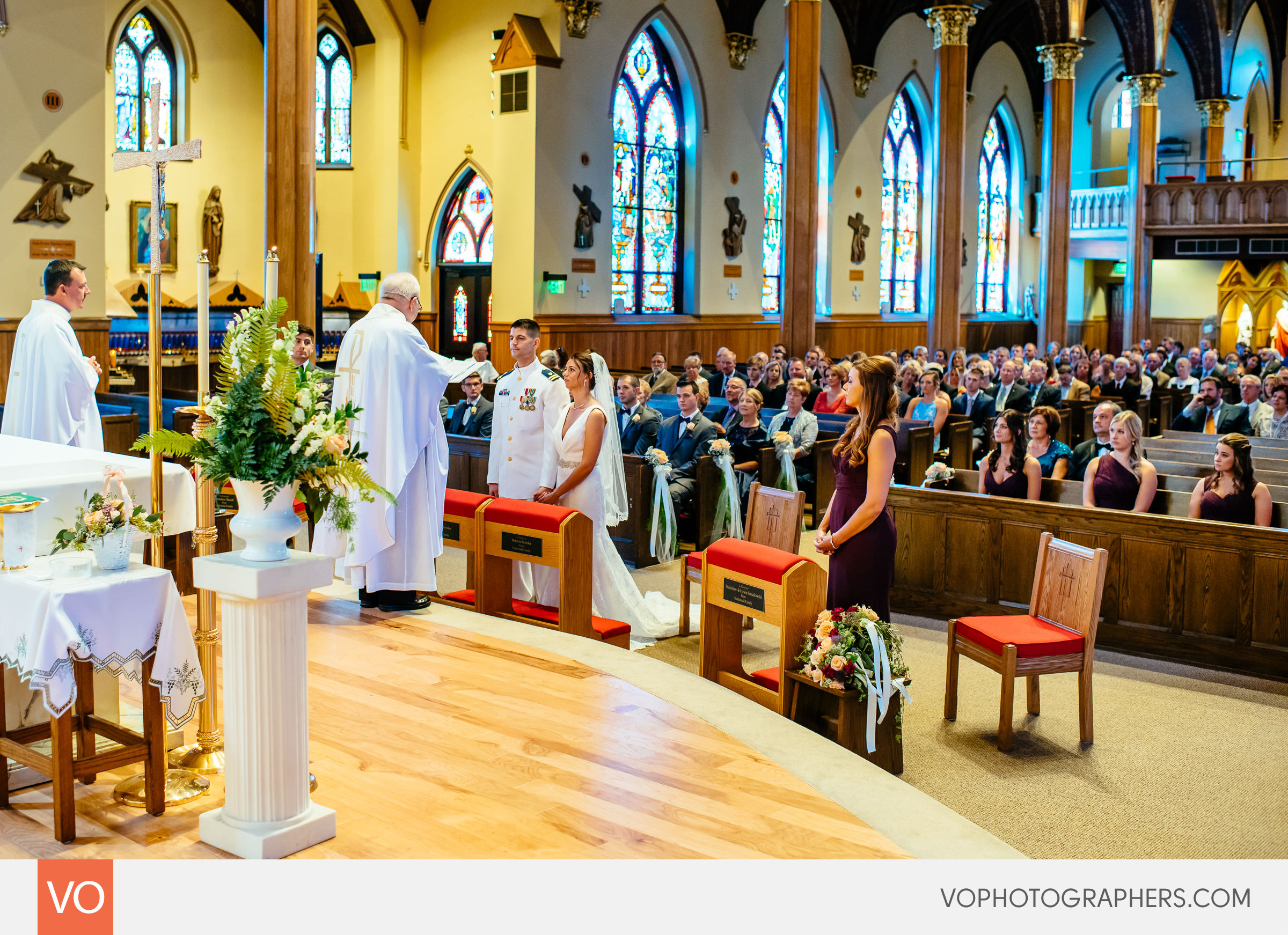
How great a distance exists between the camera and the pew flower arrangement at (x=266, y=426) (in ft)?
10.3

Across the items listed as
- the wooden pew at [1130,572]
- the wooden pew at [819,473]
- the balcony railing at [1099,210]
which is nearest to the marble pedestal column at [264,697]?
the wooden pew at [1130,572]

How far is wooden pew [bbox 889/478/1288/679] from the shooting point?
6328 millimetres

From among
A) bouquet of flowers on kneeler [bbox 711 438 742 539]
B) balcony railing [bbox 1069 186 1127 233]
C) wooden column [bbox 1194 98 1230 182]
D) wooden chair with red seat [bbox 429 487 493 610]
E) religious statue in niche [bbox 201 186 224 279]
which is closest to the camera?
wooden chair with red seat [bbox 429 487 493 610]

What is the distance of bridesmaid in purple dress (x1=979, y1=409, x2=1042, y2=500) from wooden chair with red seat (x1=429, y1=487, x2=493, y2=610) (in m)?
3.25

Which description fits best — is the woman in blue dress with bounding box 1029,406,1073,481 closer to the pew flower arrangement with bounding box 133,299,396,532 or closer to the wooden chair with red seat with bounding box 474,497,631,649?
the wooden chair with red seat with bounding box 474,497,631,649

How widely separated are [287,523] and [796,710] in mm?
2533

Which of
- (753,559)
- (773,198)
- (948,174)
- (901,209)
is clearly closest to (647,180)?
(773,198)

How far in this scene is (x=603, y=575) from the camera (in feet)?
22.5

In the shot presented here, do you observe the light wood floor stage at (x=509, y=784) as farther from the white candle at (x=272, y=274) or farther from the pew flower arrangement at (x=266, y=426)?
the white candle at (x=272, y=274)

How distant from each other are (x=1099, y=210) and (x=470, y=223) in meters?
16.5

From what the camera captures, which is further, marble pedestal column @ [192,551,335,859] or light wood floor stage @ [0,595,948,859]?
light wood floor stage @ [0,595,948,859]

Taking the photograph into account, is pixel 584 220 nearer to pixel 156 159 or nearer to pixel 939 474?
pixel 939 474

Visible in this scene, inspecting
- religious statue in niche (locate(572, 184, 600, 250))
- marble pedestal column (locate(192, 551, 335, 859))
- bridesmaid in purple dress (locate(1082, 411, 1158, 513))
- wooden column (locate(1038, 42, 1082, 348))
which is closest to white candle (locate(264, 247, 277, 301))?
marble pedestal column (locate(192, 551, 335, 859))
